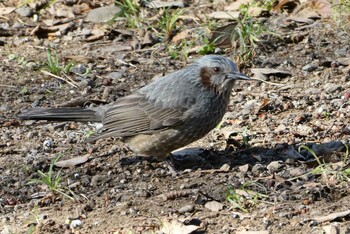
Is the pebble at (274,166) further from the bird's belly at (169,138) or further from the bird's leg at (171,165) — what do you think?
the bird's leg at (171,165)

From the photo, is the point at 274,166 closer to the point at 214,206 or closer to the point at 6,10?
the point at 214,206

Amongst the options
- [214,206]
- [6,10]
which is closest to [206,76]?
[214,206]

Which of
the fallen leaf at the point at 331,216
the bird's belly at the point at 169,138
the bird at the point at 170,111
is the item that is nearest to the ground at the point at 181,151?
the fallen leaf at the point at 331,216

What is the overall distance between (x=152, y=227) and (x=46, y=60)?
4003 millimetres

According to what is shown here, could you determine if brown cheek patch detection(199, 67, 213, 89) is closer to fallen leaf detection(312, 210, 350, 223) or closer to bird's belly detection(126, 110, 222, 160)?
bird's belly detection(126, 110, 222, 160)

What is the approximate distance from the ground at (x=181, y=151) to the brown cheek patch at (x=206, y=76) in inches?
22.3

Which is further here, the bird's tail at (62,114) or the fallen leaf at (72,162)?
the bird's tail at (62,114)

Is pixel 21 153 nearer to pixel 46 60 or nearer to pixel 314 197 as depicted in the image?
pixel 46 60

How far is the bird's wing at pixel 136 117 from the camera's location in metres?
7.45

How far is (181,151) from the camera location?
791 centimetres

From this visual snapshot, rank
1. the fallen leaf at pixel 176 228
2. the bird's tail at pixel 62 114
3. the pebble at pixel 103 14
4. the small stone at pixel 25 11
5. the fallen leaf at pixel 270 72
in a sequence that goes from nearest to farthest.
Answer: the fallen leaf at pixel 176 228 → the bird's tail at pixel 62 114 → the fallen leaf at pixel 270 72 → the pebble at pixel 103 14 → the small stone at pixel 25 11

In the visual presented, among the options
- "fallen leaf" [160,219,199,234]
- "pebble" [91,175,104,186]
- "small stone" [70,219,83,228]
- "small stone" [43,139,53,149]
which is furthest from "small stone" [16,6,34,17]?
"fallen leaf" [160,219,199,234]

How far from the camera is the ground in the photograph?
6.41 metres

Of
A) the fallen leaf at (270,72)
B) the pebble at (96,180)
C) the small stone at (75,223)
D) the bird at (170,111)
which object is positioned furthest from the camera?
the fallen leaf at (270,72)
